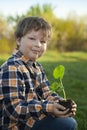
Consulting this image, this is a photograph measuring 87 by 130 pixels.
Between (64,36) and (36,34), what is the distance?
3921 cm

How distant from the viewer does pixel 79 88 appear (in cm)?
892

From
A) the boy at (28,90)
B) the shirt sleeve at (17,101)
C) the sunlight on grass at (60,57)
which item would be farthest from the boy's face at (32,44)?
the sunlight on grass at (60,57)

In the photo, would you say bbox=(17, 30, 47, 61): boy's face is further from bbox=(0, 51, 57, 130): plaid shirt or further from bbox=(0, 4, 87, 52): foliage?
bbox=(0, 4, 87, 52): foliage

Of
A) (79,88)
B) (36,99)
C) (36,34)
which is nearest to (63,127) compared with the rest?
(36,99)

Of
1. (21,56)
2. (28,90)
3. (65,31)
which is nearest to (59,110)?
(28,90)

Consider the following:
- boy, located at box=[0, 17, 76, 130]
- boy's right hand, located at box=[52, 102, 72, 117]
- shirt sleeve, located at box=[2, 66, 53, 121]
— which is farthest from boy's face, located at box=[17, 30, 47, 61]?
boy's right hand, located at box=[52, 102, 72, 117]

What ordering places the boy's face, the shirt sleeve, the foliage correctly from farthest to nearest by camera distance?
the foliage, the boy's face, the shirt sleeve

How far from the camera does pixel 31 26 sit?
3594 mm

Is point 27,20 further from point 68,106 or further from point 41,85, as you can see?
point 68,106

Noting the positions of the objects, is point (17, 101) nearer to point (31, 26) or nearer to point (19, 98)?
point (19, 98)

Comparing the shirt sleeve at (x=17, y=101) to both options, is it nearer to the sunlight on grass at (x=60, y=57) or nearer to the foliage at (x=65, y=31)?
the sunlight on grass at (x=60, y=57)

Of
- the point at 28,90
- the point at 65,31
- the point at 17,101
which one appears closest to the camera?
the point at 17,101

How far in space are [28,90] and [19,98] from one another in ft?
0.57

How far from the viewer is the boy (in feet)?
11.0
